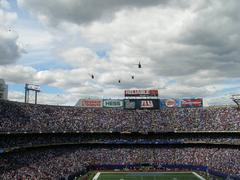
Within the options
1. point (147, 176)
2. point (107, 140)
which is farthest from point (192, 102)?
point (147, 176)

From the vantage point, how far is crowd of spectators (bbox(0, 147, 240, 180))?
2177 inches

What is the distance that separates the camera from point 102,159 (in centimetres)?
7262

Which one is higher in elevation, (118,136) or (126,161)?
(118,136)

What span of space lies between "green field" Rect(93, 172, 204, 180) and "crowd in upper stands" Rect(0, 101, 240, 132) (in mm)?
14453

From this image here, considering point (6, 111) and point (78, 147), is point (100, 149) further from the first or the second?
point (6, 111)

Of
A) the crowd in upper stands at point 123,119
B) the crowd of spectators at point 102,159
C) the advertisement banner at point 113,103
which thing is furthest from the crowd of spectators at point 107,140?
the advertisement banner at point 113,103

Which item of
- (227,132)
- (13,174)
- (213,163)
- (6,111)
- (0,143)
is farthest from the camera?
(227,132)

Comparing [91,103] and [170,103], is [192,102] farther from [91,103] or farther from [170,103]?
[91,103]

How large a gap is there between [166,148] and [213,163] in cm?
1280

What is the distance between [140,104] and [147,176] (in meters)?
26.5

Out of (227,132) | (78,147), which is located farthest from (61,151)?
(227,132)

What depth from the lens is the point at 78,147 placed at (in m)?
76.9

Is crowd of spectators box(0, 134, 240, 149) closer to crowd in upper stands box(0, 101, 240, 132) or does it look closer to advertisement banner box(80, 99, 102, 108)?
crowd in upper stands box(0, 101, 240, 132)

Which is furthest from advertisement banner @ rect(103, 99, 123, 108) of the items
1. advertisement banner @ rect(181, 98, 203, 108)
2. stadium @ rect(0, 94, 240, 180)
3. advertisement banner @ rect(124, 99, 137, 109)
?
Answer: advertisement banner @ rect(181, 98, 203, 108)
